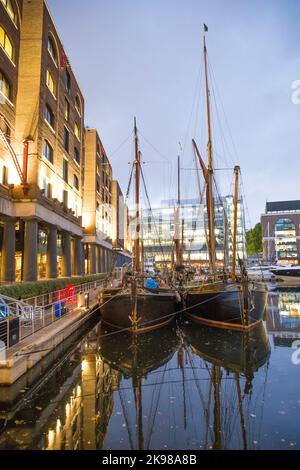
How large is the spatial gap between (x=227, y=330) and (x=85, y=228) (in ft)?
99.4

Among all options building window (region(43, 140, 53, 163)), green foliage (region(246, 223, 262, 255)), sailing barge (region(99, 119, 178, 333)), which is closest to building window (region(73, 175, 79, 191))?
building window (region(43, 140, 53, 163))

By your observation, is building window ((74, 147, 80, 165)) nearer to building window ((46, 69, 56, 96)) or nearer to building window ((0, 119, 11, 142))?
building window ((46, 69, 56, 96))

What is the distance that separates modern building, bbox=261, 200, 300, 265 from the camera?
108125 mm

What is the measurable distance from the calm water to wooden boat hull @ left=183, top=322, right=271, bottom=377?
82 millimetres

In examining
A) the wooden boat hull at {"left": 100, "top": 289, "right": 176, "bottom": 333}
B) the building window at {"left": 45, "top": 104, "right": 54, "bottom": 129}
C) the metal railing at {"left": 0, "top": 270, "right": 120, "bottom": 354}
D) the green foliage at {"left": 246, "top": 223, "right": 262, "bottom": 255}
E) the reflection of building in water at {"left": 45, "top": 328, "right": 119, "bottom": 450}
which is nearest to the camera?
the reflection of building in water at {"left": 45, "top": 328, "right": 119, "bottom": 450}

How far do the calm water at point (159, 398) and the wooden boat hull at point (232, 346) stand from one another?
3.2 inches

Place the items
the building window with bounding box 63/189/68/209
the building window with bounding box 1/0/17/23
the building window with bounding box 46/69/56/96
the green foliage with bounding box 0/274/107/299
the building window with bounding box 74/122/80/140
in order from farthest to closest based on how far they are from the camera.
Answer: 1. the building window with bounding box 74/122/80/140
2. the building window with bounding box 63/189/68/209
3. the building window with bounding box 46/69/56/96
4. the building window with bounding box 1/0/17/23
5. the green foliage with bounding box 0/274/107/299

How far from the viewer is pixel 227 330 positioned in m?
16.6

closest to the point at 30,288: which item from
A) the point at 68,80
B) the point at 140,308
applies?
the point at 140,308

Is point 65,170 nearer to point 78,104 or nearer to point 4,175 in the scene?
point 4,175

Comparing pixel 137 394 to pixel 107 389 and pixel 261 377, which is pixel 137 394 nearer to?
pixel 107 389

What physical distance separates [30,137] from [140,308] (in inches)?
627

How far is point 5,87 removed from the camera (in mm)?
20953

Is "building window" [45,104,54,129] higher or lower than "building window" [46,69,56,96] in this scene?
lower
